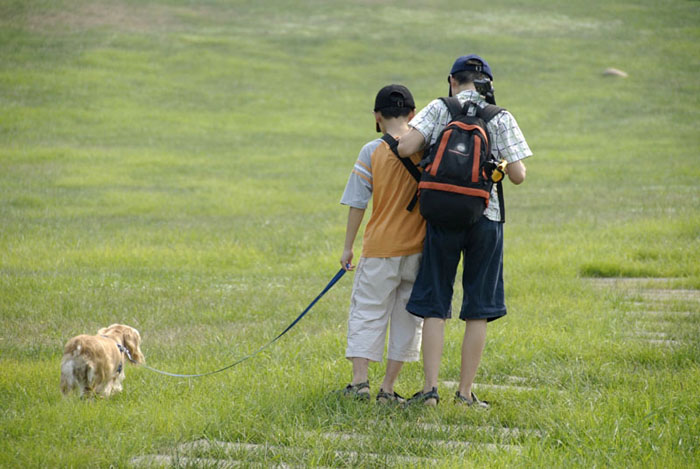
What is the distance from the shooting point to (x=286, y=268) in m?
10.4

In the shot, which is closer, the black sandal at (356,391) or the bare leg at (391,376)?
the black sandal at (356,391)

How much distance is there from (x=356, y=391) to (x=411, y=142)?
5.53 ft

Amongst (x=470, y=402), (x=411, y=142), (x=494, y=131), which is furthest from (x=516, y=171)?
(x=470, y=402)

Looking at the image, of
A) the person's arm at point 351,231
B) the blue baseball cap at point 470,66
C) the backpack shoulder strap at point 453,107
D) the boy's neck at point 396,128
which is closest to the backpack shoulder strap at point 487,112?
the backpack shoulder strap at point 453,107

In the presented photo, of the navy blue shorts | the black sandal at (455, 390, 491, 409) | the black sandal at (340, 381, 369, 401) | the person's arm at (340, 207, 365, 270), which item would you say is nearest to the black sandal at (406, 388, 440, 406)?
the black sandal at (455, 390, 491, 409)

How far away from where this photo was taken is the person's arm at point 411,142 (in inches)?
193

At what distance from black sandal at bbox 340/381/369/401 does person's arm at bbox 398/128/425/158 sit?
1.57 m

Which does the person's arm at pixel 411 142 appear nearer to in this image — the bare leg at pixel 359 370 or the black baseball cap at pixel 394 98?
the black baseball cap at pixel 394 98

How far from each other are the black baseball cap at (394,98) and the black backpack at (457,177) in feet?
1.59

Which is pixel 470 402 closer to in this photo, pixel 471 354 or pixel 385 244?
pixel 471 354

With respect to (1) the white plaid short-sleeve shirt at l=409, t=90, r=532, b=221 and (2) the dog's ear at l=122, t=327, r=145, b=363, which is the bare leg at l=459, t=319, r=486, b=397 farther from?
(2) the dog's ear at l=122, t=327, r=145, b=363

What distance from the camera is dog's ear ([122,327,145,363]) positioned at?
5.64 m

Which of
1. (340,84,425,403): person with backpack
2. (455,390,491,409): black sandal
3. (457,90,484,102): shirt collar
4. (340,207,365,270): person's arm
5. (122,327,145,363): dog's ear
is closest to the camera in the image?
(455,390,491,409): black sandal

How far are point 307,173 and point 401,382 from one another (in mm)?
16233
